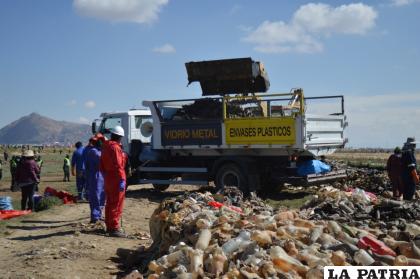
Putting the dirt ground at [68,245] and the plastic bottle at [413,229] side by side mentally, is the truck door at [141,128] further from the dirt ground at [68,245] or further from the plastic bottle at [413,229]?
the plastic bottle at [413,229]

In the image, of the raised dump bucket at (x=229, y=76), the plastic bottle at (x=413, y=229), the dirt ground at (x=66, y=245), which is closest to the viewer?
the plastic bottle at (x=413, y=229)

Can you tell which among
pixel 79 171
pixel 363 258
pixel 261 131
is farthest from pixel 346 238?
pixel 79 171

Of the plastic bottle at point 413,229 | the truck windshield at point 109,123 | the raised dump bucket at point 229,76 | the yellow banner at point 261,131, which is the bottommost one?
the plastic bottle at point 413,229

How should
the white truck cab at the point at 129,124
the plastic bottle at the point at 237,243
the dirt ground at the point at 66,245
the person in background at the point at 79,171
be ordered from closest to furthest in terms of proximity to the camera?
the plastic bottle at the point at 237,243 < the dirt ground at the point at 66,245 < the person in background at the point at 79,171 < the white truck cab at the point at 129,124

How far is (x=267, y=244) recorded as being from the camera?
6199 millimetres

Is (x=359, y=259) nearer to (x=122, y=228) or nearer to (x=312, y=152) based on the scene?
(x=122, y=228)

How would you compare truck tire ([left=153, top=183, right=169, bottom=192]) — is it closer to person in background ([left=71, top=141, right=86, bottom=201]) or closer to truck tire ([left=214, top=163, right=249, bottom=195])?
person in background ([left=71, top=141, right=86, bottom=201])

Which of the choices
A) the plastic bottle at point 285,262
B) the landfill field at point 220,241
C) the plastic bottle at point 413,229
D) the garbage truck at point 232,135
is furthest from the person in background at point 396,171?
the plastic bottle at point 285,262

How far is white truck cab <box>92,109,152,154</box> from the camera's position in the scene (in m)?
15.9

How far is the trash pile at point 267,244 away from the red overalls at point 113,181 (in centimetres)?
105

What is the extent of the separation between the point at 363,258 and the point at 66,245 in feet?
15.1

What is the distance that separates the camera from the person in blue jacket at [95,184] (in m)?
9.98

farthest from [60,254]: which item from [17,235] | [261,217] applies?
[261,217]

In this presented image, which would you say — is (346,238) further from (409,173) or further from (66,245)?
A: (409,173)
